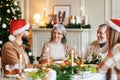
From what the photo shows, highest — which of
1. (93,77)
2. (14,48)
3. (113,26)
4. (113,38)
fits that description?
(113,26)

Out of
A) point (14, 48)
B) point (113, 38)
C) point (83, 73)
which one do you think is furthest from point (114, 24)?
point (14, 48)

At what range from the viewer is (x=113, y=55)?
3107 millimetres

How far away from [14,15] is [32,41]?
1541mm

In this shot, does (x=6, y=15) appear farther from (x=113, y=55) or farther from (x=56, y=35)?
(x=113, y=55)

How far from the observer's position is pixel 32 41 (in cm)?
746

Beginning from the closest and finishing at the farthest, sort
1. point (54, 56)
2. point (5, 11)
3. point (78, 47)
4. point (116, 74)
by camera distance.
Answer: point (116, 74) < point (54, 56) < point (5, 11) < point (78, 47)

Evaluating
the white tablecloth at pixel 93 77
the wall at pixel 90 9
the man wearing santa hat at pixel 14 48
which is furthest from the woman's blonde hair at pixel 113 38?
the wall at pixel 90 9

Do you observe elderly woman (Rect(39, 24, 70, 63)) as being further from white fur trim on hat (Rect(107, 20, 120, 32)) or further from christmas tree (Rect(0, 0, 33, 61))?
christmas tree (Rect(0, 0, 33, 61))

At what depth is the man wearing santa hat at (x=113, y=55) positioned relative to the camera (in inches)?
122

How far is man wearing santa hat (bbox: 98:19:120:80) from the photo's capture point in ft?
10.1

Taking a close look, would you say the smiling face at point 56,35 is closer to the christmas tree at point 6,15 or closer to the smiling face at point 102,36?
the smiling face at point 102,36

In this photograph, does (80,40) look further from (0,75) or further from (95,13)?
(0,75)

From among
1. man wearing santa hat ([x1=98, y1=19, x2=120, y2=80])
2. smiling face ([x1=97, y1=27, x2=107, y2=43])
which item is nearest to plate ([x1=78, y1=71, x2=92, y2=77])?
man wearing santa hat ([x1=98, y1=19, x2=120, y2=80])

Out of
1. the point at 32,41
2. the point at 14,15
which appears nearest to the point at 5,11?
the point at 14,15
